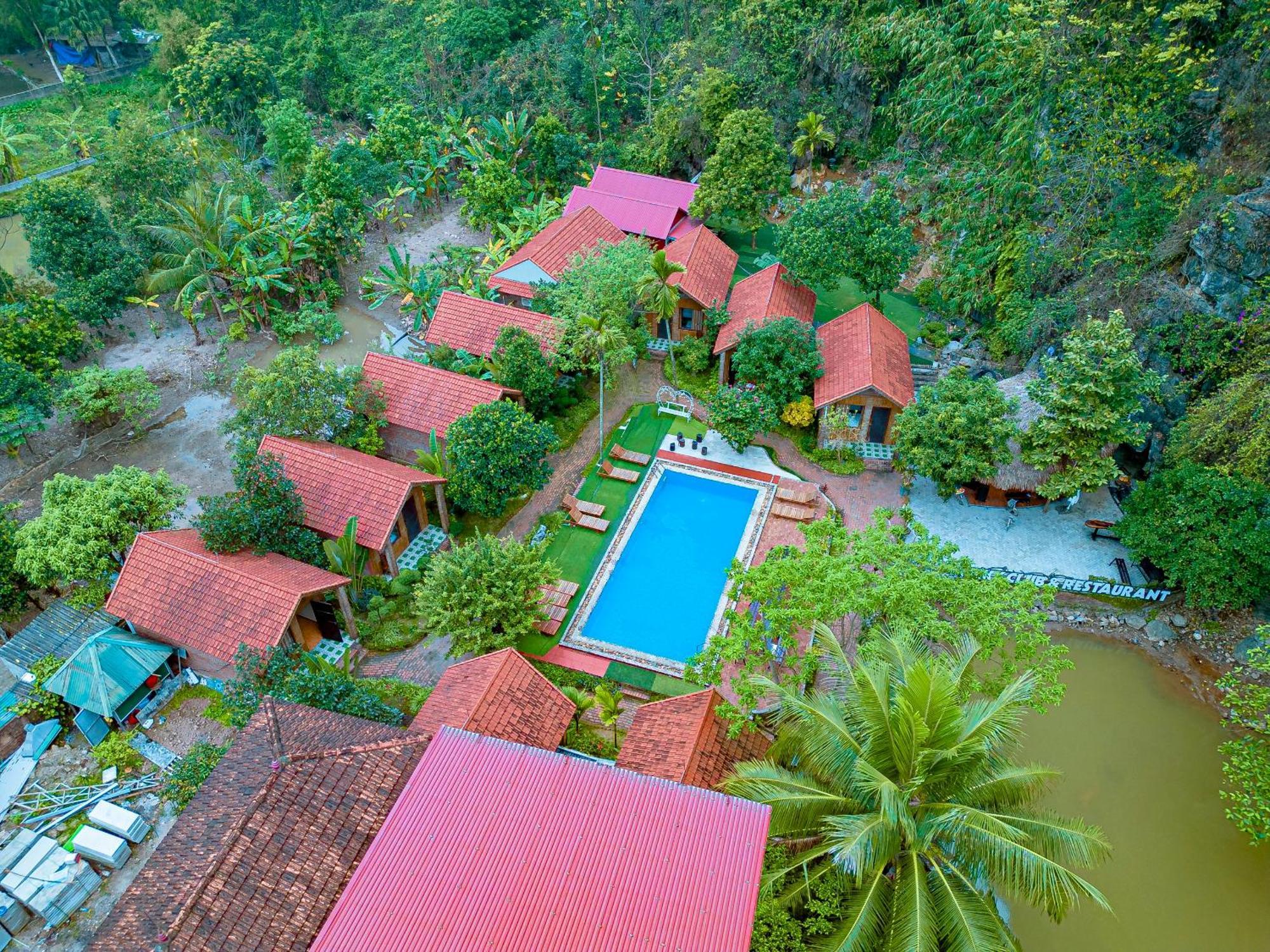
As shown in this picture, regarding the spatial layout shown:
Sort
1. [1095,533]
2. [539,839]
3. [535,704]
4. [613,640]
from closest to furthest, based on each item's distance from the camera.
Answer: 1. [539,839]
2. [535,704]
3. [613,640]
4. [1095,533]

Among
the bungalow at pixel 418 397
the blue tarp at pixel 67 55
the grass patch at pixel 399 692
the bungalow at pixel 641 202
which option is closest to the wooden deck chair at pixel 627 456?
the bungalow at pixel 418 397

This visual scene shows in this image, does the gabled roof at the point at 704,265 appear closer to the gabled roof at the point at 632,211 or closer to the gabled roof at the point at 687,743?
the gabled roof at the point at 632,211

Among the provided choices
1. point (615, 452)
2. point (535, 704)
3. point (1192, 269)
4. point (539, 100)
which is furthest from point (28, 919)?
point (539, 100)

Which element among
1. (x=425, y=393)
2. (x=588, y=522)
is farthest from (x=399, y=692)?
(x=425, y=393)

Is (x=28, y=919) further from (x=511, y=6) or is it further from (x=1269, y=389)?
(x=511, y=6)

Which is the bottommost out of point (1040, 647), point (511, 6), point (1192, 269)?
point (1040, 647)

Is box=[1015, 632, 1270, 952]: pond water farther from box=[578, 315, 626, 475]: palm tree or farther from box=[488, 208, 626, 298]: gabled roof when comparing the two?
box=[488, 208, 626, 298]: gabled roof

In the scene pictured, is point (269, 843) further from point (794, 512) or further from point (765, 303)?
point (765, 303)
